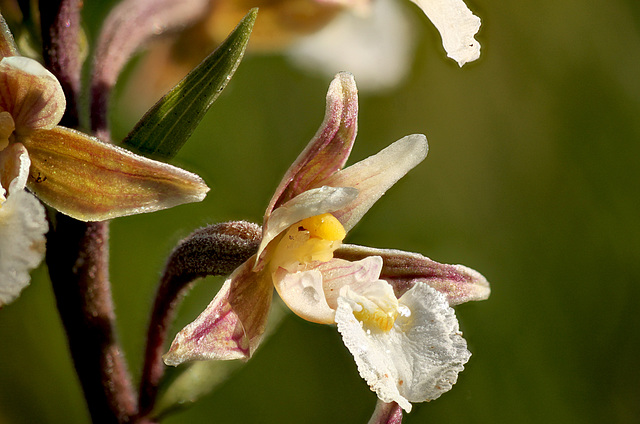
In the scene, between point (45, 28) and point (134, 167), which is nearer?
point (134, 167)

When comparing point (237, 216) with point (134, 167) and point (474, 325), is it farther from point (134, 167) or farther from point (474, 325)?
point (134, 167)

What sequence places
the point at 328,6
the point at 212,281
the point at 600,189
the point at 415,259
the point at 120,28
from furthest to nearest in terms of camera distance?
the point at 600,189
the point at 212,281
the point at 328,6
the point at 120,28
the point at 415,259

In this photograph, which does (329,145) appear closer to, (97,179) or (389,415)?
(97,179)

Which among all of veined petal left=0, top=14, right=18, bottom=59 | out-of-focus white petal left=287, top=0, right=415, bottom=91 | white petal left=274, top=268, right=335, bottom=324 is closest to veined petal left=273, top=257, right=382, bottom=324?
white petal left=274, top=268, right=335, bottom=324

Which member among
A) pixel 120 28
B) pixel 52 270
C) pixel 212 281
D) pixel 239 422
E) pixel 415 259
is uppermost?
pixel 120 28

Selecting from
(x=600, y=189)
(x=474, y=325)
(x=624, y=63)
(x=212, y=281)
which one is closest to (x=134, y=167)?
(x=212, y=281)

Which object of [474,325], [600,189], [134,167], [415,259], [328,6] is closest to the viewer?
[134,167]

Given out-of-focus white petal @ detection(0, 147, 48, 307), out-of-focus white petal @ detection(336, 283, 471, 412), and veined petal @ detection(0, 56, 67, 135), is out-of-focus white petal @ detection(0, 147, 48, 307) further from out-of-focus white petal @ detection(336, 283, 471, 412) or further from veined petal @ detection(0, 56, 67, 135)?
out-of-focus white petal @ detection(336, 283, 471, 412)

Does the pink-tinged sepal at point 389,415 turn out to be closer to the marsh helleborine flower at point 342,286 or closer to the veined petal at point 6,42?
the marsh helleborine flower at point 342,286
